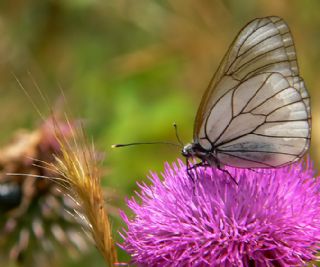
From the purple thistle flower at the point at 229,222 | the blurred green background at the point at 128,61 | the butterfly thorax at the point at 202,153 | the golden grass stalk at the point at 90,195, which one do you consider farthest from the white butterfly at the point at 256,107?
the blurred green background at the point at 128,61

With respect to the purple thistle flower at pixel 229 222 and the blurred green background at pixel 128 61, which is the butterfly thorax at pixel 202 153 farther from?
the blurred green background at pixel 128 61

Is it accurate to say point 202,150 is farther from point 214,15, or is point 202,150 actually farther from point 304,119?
point 214,15

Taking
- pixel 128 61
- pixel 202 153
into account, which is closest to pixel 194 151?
pixel 202 153

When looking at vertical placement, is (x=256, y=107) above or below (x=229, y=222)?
above

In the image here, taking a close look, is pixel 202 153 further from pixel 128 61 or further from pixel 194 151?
pixel 128 61

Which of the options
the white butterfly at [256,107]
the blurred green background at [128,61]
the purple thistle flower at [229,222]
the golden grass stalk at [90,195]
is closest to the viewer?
the golden grass stalk at [90,195]

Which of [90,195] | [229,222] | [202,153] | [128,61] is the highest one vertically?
[128,61]
